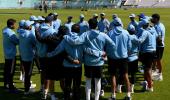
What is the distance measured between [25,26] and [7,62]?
5.30ft

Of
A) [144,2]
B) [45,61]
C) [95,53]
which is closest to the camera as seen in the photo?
[95,53]

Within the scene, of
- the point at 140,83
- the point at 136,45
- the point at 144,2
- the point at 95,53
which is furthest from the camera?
the point at 144,2

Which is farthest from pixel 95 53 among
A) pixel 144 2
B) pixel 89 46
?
pixel 144 2

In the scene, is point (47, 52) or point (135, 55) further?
point (135, 55)

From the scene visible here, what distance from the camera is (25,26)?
1197cm

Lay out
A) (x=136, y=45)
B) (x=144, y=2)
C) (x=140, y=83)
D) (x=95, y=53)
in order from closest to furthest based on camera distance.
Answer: (x=95, y=53), (x=136, y=45), (x=140, y=83), (x=144, y=2)

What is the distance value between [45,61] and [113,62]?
1887 mm

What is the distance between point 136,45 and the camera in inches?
479

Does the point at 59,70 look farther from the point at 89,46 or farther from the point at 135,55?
the point at 135,55

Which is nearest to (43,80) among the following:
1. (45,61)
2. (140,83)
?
(45,61)

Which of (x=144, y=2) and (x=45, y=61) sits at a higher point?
(x=45, y=61)

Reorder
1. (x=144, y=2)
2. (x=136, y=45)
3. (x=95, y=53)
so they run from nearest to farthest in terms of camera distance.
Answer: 1. (x=95, y=53)
2. (x=136, y=45)
3. (x=144, y=2)

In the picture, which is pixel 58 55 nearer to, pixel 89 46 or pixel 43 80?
pixel 89 46

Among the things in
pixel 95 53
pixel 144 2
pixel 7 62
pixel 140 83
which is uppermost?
pixel 95 53
